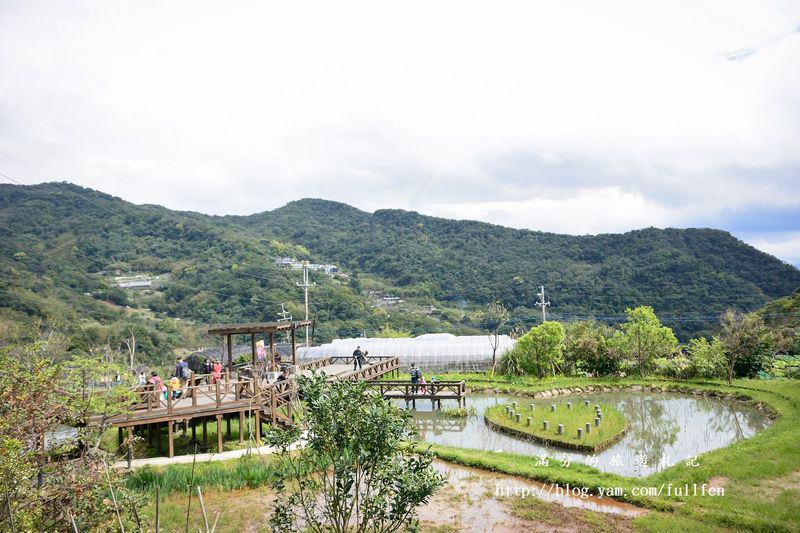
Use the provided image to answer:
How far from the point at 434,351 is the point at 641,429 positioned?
60.3ft

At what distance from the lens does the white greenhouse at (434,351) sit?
3541 cm

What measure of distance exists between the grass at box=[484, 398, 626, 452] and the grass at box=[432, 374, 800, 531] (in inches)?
91.7

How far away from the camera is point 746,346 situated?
27312 millimetres

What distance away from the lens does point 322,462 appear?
26.4ft

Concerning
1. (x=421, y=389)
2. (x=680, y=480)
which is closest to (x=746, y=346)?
(x=421, y=389)

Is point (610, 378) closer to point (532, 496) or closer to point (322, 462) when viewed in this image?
point (532, 496)

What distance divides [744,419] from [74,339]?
39510 mm

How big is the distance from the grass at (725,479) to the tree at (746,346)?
718cm

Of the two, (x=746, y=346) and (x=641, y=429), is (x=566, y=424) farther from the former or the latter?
(x=746, y=346)

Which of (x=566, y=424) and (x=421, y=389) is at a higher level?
(x=421, y=389)

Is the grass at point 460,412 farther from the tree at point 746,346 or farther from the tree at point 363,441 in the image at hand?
the tree at point 363,441

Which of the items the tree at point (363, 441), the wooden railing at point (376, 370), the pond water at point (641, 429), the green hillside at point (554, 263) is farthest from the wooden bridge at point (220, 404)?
the green hillside at point (554, 263)

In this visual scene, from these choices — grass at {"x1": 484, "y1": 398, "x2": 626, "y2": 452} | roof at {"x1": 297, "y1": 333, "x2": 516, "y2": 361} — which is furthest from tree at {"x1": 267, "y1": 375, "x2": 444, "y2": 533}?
roof at {"x1": 297, "y1": 333, "x2": 516, "y2": 361}

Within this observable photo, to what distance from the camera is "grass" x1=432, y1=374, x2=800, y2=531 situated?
10.2 m
